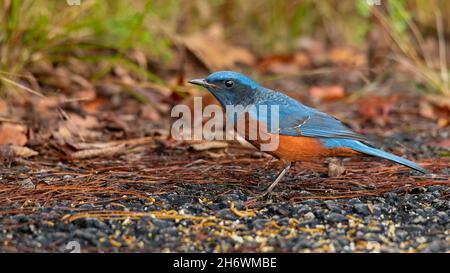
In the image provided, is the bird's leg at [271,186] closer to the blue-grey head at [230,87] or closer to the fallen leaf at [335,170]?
the fallen leaf at [335,170]

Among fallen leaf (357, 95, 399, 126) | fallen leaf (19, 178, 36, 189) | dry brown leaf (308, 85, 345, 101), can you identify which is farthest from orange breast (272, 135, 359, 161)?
dry brown leaf (308, 85, 345, 101)

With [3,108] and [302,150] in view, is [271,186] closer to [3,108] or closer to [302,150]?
[302,150]

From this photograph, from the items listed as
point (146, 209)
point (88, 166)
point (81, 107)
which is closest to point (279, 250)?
point (146, 209)

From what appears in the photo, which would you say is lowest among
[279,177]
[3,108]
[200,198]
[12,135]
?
[200,198]

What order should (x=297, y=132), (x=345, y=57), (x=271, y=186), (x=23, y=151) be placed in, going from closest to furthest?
(x=271, y=186) → (x=297, y=132) → (x=23, y=151) → (x=345, y=57)

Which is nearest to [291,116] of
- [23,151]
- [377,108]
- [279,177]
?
[279,177]

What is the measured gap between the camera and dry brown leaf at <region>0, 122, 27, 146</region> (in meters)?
5.47

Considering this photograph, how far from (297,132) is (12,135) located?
7.75 feet

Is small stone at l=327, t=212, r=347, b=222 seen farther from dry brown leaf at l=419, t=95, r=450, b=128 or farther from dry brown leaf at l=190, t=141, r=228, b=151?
dry brown leaf at l=419, t=95, r=450, b=128

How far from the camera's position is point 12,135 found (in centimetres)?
550

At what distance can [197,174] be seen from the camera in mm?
4926

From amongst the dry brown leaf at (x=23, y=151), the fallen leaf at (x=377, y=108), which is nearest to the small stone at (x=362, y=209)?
the dry brown leaf at (x=23, y=151)

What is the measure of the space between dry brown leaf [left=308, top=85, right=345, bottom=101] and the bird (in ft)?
9.55

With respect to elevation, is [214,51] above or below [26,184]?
above
